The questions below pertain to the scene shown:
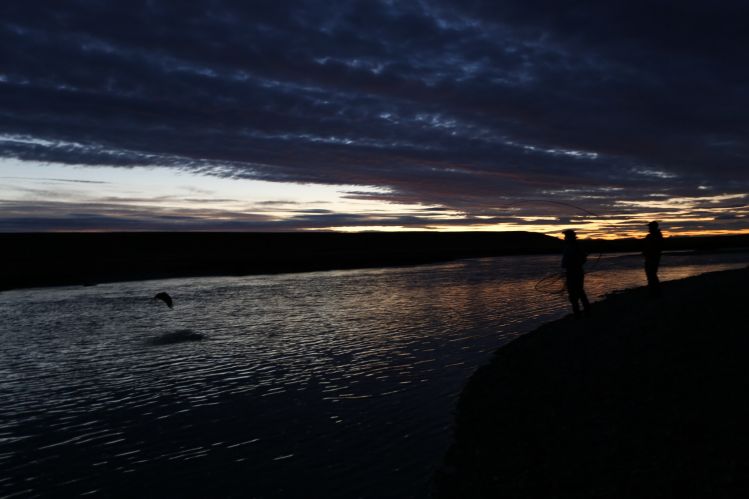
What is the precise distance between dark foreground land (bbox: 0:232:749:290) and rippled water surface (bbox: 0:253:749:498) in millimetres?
9367

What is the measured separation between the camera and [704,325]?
13.0 meters

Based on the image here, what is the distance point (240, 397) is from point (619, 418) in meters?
8.80

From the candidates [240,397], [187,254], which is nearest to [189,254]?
[187,254]

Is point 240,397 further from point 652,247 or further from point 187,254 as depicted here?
point 187,254

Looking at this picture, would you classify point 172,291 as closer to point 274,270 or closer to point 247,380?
point 274,270

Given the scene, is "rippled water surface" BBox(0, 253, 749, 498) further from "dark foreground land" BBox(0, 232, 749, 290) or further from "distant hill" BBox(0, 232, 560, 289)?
"distant hill" BBox(0, 232, 560, 289)

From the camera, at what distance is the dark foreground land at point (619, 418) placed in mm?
7055

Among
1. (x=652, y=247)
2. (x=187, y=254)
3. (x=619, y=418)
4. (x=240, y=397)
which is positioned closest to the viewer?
(x=619, y=418)

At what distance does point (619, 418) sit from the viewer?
9.16 metres

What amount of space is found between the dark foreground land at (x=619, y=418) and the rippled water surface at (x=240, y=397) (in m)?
0.92

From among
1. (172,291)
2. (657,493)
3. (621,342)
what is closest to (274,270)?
(172,291)

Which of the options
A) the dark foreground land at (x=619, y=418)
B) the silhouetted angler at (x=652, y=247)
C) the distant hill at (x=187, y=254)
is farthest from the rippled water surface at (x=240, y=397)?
the distant hill at (x=187, y=254)

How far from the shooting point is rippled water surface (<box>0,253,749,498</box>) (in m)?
9.16

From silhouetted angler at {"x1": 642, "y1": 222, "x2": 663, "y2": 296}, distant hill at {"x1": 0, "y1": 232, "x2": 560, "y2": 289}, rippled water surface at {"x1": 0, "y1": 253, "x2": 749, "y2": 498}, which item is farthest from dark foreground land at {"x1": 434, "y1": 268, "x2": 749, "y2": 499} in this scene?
distant hill at {"x1": 0, "y1": 232, "x2": 560, "y2": 289}
